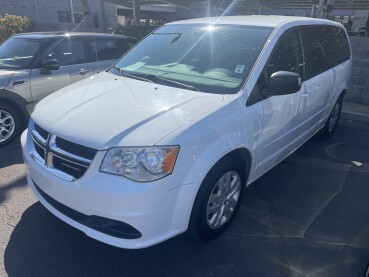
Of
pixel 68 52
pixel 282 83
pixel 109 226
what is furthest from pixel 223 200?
pixel 68 52

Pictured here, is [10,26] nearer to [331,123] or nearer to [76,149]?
[331,123]

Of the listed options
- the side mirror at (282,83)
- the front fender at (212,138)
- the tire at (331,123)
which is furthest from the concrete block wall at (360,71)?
the front fender at (212,138)

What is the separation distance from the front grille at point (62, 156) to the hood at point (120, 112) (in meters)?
0.05

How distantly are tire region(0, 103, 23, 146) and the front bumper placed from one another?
2770 millimetres

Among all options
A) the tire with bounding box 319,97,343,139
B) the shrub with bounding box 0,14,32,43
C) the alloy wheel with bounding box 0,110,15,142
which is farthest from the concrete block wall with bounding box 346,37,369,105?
the shrub with bounding box 0,14,32,43

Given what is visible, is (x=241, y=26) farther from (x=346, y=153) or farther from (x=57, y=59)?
(x=57, y=59)

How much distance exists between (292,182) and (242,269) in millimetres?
1633

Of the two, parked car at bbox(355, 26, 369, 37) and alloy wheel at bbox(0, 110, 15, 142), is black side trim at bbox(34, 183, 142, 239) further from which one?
parked car at bbox(355, 26, 369, 37)

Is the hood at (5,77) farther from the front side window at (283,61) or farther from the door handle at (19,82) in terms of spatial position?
the front side window at (283,61)

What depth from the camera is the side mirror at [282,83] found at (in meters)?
2.79

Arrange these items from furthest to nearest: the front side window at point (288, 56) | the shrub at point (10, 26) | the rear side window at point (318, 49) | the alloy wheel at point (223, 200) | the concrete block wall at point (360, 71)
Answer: the shrub at point (10, 26) < the concrete block wall at point (360, 71) < the rear side window at point (318, 49) < the front side window at point (288, 56) < the alloy wheel at point (223, 200)

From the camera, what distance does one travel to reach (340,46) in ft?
15.9

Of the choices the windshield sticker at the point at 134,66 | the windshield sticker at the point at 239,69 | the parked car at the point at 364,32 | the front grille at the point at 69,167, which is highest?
the parked car at the point at 364,32

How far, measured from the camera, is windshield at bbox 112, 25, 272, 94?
295 centimetres
